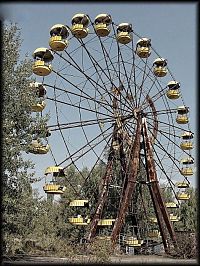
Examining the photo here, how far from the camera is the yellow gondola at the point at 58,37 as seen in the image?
2134 centimetres

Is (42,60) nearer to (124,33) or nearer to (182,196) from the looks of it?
(124,33)

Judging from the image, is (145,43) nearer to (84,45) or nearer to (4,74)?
(84,45)

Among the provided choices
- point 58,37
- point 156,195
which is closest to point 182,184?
point 156,195

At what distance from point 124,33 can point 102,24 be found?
138cm

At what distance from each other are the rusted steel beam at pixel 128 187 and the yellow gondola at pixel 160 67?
4784 mm

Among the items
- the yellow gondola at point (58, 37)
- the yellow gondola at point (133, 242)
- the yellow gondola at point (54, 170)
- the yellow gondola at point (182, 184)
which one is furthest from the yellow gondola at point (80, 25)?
the yellow gondola at point (133, 242)

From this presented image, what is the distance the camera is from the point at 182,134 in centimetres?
2656

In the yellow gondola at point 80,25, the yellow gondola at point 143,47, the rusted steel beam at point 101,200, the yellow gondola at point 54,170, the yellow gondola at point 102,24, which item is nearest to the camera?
the yellow gondola at point 54,170

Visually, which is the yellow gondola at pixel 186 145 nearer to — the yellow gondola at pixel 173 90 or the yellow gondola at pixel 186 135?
the yellow gondola at pixel 186 135

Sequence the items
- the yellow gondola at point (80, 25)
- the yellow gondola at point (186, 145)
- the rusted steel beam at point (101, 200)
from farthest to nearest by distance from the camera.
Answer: the yellow gondola at point (186, 145) < the yellow gondola at point (80, 25) < the rusted steel beam at point (101, 200)

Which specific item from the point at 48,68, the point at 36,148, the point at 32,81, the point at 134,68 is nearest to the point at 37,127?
the point at 36,148

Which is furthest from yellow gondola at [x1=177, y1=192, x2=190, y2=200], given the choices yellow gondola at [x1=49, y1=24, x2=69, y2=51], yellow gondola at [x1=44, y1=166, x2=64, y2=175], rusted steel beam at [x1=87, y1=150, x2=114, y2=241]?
yellow gondola at [x1=49, y1=24, x2=69, y2=51]

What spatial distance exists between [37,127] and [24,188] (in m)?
2.20

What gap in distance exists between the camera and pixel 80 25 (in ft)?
74.0
